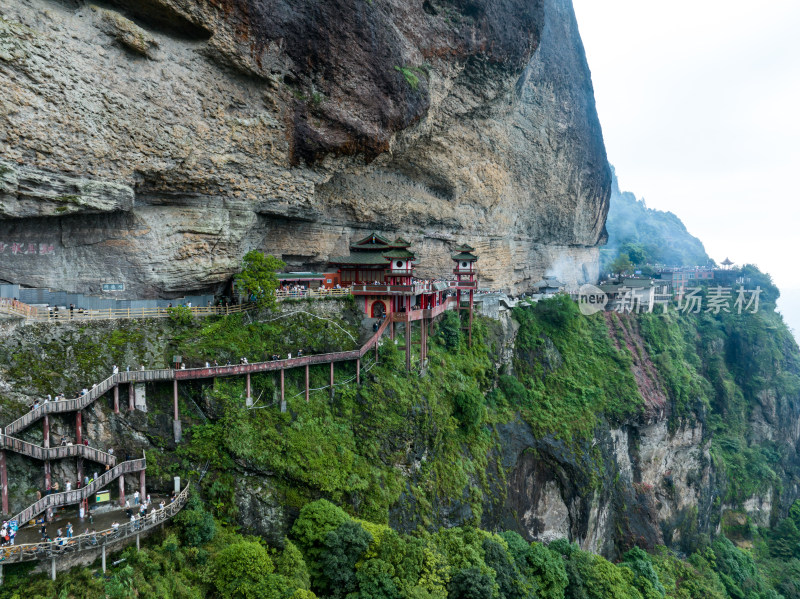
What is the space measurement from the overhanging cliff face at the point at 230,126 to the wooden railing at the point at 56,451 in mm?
9437

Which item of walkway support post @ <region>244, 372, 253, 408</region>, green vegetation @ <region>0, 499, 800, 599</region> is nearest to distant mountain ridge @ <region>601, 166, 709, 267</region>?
green vegetation @ <region>0, 499, 800, 599</region>

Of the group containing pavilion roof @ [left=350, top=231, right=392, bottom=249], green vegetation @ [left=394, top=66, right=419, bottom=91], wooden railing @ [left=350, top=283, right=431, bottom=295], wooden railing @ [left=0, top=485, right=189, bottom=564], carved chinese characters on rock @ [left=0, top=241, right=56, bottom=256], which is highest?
green vegetation @ [left=394, top=66, right=419, bottom=91]

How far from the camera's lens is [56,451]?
15.9m

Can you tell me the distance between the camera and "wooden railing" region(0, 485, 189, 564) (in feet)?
44.1

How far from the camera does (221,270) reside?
85.3ft

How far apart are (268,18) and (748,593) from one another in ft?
174

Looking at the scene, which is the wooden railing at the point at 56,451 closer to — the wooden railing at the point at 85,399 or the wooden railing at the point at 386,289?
the wooden railing at the point at 85,399

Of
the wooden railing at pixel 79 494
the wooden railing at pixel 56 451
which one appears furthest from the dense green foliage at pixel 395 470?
the wooden railing at pixel 56 451

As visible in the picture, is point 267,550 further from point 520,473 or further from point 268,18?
point 268,18

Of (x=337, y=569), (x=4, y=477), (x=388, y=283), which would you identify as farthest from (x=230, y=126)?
(x=337, y=569)

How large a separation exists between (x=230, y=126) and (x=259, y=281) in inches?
330

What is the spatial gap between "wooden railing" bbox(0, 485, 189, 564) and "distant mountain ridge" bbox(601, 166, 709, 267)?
78.4 metres

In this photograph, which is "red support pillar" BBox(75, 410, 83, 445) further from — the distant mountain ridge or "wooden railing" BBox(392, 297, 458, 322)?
the distant mountain ridge

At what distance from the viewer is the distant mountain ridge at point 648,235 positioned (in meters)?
92.6
